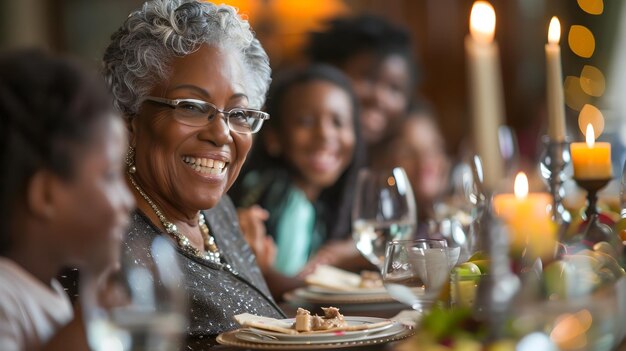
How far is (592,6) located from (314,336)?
20.7ft

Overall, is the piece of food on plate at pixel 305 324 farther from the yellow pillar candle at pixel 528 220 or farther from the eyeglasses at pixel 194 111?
the eyeglasses at pixel 194 111

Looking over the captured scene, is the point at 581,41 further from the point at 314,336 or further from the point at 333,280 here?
the point at 314,336

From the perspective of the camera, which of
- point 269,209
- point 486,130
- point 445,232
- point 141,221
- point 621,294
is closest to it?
point 621,294

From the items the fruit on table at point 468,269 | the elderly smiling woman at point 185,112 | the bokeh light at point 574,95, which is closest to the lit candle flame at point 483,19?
the elderly smiling woman at point 185,112

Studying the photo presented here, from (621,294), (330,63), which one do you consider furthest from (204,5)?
(330,63)

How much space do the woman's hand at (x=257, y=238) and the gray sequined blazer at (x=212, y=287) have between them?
22.6 inches

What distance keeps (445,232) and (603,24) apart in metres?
4.93

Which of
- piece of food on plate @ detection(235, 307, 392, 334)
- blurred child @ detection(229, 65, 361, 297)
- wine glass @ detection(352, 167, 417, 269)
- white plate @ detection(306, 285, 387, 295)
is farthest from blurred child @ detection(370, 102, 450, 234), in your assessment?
piece of food on plate @ detection(235, 307, 392, 334)

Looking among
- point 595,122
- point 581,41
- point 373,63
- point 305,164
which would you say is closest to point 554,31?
point 305,164

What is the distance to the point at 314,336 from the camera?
151 centimetres

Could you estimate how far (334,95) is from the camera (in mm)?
3688

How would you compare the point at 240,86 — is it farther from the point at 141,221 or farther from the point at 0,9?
the point at 0,9

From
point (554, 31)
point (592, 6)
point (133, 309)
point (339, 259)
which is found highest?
point (592, 6)

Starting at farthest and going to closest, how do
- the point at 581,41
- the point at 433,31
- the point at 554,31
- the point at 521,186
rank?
the point at 433,31 < the point at 581,41 < the point at 554,31 < the point at 521,186
